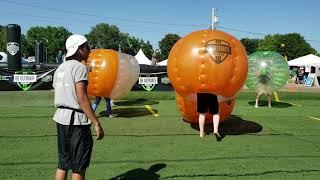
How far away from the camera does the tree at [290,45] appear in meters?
86.1

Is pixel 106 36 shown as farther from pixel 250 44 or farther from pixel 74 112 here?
pixel 74 112

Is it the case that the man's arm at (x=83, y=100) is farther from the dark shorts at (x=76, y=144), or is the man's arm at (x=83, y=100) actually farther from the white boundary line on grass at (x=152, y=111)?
the white boundary line on grass at (x=152, y=111)

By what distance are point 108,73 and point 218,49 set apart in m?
2.82

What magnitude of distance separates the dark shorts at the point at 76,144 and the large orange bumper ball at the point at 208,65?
3513 millimetres

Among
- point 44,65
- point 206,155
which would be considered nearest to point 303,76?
point 44,65

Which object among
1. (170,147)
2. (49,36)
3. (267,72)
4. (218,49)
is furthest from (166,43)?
(170,147)

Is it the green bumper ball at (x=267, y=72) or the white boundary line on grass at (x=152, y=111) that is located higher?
the green bumper ball at (x=267, y=72)

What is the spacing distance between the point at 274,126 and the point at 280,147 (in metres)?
2.14

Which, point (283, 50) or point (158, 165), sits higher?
point (283, 50)

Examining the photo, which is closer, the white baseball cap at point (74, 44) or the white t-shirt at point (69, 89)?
the white t-shirt at point (69, 89)

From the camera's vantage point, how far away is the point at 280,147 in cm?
694

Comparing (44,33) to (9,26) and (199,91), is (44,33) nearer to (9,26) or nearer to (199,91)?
(9,26)

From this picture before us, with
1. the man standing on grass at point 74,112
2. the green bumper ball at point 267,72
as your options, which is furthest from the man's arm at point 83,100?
the green bumper ball at point 267,72

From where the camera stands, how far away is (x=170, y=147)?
6738 mm
